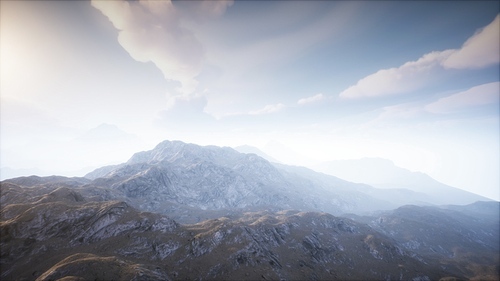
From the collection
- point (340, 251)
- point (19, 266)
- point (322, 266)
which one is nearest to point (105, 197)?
point (19, 266)

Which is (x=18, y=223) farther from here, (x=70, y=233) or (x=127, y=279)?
(x=127, y=279)

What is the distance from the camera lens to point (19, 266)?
3155 inches

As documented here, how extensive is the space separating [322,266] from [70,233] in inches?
6357

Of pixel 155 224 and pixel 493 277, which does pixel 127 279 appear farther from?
pixel 493 277

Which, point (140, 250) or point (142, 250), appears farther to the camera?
point (142, 250)

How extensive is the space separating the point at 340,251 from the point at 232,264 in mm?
115192

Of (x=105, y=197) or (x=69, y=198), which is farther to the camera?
(x=105, y=197)

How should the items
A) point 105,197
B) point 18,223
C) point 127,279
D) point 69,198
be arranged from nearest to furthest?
point 127,279 < point 18,223 < point 69,198 < point 105,197

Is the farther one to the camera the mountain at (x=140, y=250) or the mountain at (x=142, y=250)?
the mountain at (x=142, y=250)

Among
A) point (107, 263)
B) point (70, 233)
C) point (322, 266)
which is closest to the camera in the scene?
point (107, 263)

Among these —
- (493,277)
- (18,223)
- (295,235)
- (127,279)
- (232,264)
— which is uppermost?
(18,223)

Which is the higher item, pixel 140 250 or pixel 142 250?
pixel 140 250

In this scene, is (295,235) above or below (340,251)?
above

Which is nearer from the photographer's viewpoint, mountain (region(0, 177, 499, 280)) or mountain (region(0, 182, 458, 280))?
mountain (region(0, 182, 458, 280))
